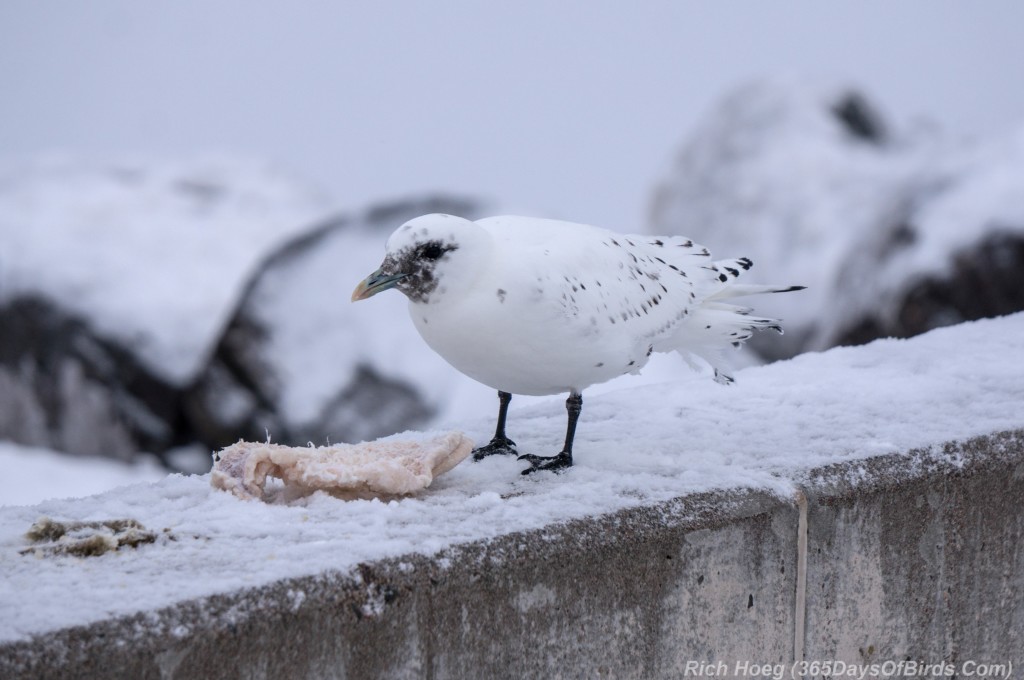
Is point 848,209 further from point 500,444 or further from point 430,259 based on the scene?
point 430,259

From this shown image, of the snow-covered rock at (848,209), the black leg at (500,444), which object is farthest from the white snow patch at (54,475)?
the snow-covered rock at (848,209)

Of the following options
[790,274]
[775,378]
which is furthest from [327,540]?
[790,274]

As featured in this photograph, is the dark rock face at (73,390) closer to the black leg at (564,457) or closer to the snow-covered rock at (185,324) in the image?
the snow-covered rock at (185,324)

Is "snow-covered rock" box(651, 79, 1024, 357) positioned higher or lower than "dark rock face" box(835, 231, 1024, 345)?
higher

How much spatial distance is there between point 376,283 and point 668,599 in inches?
33.5

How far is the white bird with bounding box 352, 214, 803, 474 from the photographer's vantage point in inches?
91.0

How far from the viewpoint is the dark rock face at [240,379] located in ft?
18.5

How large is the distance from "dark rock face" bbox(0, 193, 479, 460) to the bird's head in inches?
124

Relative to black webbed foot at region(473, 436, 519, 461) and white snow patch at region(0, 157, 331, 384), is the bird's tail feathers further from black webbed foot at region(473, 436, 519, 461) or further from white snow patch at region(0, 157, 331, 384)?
white snow patch at region(0, 157, 331, 384)

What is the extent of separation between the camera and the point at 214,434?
6312 millimetres

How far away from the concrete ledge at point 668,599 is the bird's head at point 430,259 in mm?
591

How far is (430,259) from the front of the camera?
2322 mm

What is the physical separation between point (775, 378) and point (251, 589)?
1.82 metres

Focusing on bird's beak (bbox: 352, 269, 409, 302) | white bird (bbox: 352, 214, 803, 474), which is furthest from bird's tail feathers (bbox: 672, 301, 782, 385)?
bird's beak (bbox: 352, 269, 409, 302)
